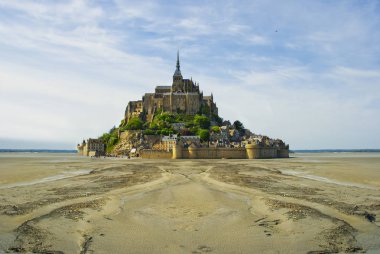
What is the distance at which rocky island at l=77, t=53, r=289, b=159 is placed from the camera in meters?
85.9

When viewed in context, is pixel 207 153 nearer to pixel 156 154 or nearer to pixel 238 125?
pixel 156 154

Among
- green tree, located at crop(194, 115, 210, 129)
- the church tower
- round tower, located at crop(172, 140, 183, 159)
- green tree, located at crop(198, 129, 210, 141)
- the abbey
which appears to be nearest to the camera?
round tower, located at crop(172, 140, 183, 159)

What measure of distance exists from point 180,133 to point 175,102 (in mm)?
20598

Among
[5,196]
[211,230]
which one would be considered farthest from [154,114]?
[211,230]

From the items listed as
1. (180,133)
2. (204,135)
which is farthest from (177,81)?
(204,135)

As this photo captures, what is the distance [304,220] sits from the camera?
12.5m

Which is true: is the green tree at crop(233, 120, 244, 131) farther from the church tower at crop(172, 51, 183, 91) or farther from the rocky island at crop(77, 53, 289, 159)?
the church tower at crop(172, 51, 183, 91)

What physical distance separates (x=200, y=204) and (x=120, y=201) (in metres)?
3.89

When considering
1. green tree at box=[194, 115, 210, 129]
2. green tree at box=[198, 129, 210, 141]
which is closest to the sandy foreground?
green tree at box=[198, 129, 210, 141]

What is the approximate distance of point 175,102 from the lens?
119 meters

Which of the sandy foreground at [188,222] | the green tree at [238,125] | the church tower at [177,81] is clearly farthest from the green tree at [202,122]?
the sandy foreground at [188,222]

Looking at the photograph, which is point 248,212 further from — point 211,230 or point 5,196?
point 5,196

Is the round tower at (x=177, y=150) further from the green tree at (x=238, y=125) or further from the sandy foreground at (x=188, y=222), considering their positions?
the sandy foreground at (x=188, y=222)

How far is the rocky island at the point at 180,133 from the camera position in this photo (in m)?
85.9
